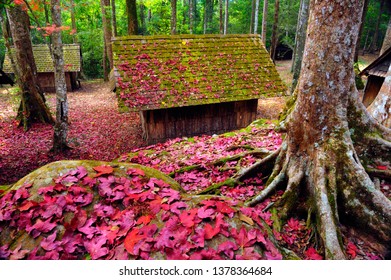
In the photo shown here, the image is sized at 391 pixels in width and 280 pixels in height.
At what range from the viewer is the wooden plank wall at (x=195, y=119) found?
37.9ft

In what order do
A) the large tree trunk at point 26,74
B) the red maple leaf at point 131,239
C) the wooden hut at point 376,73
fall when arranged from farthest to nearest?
the wooden hut at point 376,73, the large tree trunk at point 26,74, the red maple leaf at point 131,239

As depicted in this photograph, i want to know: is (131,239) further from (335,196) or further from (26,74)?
(26,74)

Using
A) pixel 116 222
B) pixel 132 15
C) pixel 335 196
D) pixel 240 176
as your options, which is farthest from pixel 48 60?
pixel 335 196

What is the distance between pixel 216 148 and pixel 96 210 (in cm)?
496

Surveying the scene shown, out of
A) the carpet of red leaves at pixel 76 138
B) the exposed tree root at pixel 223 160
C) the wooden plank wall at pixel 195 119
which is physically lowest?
Answer: the carpet of red leaves at pixel 76 138

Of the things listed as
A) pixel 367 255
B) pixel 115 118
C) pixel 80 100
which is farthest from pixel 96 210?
pixel 80 100

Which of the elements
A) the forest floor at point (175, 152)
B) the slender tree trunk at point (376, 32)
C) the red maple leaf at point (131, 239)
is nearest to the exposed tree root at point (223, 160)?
the forest floor at point (175, 152)

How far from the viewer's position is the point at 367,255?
11.2 feet

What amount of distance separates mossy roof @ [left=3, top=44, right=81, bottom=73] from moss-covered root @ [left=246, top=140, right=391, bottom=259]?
24328 millimetres

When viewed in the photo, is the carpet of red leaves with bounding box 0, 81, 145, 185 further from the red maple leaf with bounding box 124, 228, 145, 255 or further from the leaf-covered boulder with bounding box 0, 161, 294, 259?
the red maple leaf with bounding box 124, 228, 145, 255

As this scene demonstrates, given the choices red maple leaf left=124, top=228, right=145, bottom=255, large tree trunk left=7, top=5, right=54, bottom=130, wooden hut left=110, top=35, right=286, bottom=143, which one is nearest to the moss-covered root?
red maple leaf left=124, top=228, right=145, bottom=255

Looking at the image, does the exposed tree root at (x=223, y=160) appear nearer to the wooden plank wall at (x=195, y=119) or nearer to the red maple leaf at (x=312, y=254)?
the red maple leaf at (x=312, y=254)

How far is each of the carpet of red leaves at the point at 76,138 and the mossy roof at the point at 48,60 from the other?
6117 millimetres
